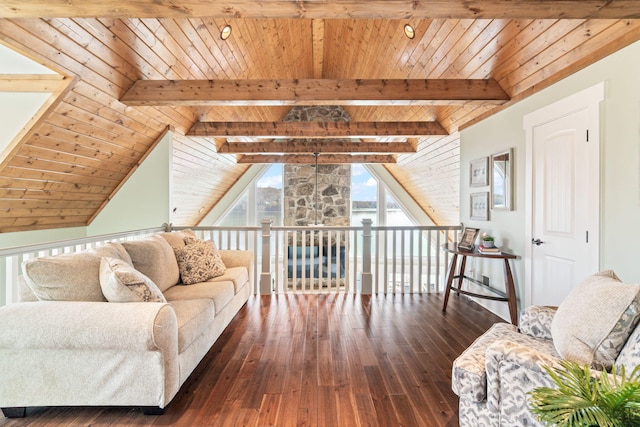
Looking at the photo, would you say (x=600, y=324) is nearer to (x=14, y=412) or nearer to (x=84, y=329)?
(x=84, y=329)

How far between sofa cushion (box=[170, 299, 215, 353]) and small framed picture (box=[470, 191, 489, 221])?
312cm

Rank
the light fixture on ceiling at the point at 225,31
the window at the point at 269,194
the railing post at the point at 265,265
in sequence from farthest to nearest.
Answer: the window at the point at 269,194 → the railing post at the point at 265,265 → the light fixture on ceiling at the point at 225,31

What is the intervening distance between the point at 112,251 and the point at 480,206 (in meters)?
3.78

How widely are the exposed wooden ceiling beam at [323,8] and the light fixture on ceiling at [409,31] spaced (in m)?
1.35

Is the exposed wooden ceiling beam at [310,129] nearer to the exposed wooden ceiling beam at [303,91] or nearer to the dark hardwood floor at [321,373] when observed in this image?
the exposed wooden ceiling beam at [303,91]

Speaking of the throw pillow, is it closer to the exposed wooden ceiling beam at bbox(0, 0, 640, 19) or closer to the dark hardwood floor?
the dark hardwood floor

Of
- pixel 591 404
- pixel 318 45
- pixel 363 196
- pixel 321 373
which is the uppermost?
pixel 318 45

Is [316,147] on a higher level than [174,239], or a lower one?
higher

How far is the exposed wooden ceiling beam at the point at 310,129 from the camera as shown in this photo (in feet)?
15.1

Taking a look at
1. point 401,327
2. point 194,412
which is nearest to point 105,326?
point 194,412

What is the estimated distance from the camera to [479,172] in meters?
3.81

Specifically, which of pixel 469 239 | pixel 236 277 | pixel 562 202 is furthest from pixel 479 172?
pixel 236 277

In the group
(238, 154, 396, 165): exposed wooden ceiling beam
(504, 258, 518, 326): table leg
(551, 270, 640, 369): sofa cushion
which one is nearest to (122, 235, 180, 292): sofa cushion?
(551, 270, 640, 369): sofa cushion

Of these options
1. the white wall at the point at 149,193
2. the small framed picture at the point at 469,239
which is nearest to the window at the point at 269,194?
the white wall at the point at 149,193
